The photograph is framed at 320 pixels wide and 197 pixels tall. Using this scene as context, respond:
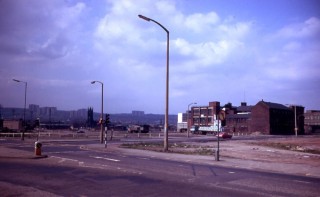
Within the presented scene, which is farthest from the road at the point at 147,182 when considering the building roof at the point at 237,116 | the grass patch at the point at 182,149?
the building roof at the point at 237,116

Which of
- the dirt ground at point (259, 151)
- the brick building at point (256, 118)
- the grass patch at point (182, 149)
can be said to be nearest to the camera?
the dirt ground at point (259, 151)

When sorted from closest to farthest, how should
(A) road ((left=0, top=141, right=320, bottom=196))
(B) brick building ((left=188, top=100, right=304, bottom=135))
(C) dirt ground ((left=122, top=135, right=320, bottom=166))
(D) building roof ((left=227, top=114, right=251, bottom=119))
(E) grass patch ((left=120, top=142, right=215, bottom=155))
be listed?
1. (A) road ((left=0, top=141, right=320, bottom=196))
2. (C) dirt ground ((left=122, top=135, right=320, bottom=166))
3. (E) grass patch ((left=120, top=142, right=215, bottom=155))
4. (B) brick building ((left=188, top=100, right=304, bottom=135))
5. (D) building roof ((left=227, top=114, right=251, bottom=119))

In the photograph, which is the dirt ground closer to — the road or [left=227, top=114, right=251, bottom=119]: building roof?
the road

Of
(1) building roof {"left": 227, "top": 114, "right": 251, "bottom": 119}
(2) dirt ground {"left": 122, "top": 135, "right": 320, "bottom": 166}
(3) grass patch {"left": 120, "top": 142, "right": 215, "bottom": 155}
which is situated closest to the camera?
(2) dirt ground {"left": 122, "top": 135, "right": 320, "bottom": 166}

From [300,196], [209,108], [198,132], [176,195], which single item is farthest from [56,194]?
[209,108]

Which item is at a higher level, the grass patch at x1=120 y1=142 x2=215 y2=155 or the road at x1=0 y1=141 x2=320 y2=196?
the road at x1=0 y1=141 x2=320 y2=196

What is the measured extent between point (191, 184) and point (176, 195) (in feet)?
6.97

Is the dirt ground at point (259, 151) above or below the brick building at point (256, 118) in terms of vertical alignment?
below

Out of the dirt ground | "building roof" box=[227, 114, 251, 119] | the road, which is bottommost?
the dirt ground

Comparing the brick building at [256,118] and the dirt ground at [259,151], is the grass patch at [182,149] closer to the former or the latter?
the dirt ground at [259,151]

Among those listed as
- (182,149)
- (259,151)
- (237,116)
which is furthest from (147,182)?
(237,116)

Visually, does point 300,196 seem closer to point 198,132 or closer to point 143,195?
point 143,195

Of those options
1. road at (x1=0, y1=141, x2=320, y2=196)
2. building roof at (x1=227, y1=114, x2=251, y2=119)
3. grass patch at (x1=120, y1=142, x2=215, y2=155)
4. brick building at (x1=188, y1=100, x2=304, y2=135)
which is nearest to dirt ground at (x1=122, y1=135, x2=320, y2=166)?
grass patch at (x1=120, y1=142, x2=215, y2=155)

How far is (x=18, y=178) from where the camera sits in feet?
45.3
